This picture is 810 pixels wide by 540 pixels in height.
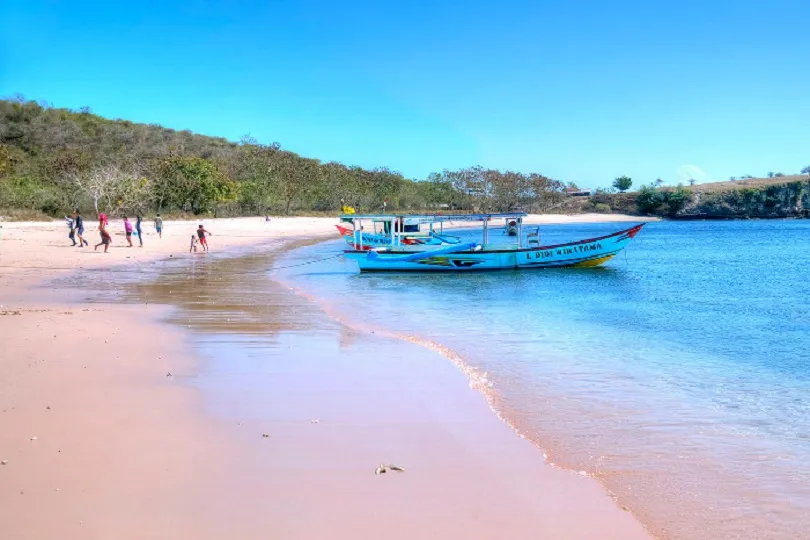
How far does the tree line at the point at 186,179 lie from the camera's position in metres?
46.3

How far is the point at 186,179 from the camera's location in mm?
52938

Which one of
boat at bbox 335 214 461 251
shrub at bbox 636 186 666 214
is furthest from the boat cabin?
shrub at bbox 636 186 666 214

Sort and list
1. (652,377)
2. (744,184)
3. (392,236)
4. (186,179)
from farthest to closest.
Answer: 1. (744,184)
2. (186,179)
3. (392,236)
4. (652,377)

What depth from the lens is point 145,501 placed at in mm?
4688

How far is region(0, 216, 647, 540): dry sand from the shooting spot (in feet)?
14.6

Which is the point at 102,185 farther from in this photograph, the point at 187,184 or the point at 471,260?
the point at 471,260

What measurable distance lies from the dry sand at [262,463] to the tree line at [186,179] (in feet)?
101

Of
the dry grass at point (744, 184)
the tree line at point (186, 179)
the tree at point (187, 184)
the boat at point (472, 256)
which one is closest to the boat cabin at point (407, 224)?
the boat at point (472, 256)

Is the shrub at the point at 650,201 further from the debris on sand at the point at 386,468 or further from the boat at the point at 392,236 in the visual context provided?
the debris on sand at the point at 386,468

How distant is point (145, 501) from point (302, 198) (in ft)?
236

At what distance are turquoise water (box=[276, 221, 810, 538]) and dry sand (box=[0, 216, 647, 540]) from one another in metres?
0.64

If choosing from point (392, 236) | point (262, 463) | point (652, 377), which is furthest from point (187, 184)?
point (262, 463)

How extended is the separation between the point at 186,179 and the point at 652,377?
49.2 meters

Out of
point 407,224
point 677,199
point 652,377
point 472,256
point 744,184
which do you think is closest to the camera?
point 652,377
